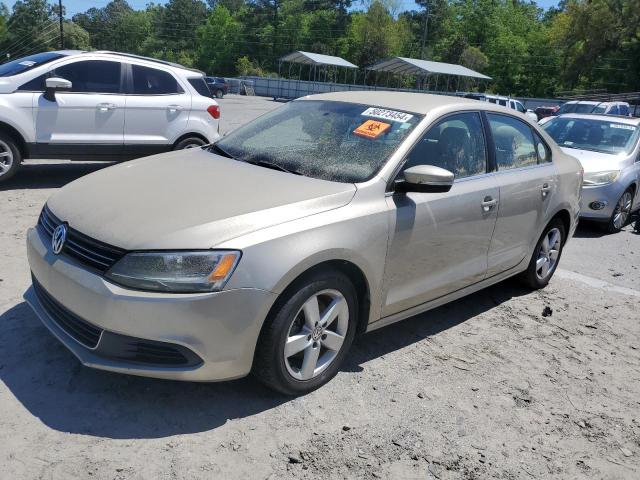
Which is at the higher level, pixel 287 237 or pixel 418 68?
pixel 418 68

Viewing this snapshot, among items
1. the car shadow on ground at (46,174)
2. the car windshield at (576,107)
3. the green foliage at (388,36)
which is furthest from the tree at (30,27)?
the car shadow on ground at (46,174)

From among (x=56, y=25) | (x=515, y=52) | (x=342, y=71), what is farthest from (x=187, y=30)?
(x=515, y=52)

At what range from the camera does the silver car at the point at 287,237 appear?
2908mm

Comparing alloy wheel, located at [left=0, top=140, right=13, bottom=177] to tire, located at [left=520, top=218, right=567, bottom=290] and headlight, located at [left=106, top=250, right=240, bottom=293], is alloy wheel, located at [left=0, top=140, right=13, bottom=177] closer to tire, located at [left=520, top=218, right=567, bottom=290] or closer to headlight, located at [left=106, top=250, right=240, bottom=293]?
headlight, located at [left=106, top=250, right=240, bottom=293]

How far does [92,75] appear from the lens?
7961 millimetres

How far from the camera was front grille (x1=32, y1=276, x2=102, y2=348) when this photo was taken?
3008 mm

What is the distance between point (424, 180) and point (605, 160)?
20.3ft

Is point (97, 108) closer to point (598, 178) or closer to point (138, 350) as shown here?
point (138, 350)

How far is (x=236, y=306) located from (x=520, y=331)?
2.74m

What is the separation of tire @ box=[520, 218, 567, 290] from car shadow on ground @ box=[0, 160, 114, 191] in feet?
19.7

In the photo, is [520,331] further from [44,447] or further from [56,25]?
[56,25]

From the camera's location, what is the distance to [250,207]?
3.21 meters

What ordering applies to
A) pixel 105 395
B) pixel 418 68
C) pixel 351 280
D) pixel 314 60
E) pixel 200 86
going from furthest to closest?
pixel 314 60, pixel 418 68, pixel 200 86, pixel 351 280, pixel 105 395

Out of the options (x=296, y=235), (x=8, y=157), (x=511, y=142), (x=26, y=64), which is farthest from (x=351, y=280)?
(x=26, y=64)
